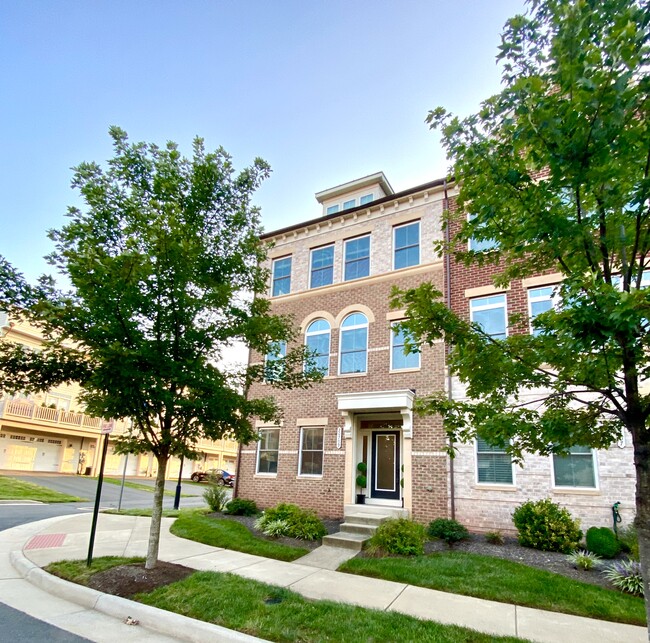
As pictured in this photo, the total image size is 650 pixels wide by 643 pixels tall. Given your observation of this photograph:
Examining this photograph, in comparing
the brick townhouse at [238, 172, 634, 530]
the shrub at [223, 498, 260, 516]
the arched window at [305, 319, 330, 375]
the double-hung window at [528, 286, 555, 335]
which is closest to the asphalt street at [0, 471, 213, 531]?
the shrub at [223, 498, 260, 516]

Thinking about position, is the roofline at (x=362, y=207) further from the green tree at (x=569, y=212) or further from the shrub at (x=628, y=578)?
the shrub at (x=628, y=578)

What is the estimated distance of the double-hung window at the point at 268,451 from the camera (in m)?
14.9

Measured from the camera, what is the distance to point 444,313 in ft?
16.5

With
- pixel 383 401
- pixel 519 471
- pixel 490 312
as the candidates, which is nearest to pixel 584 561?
pixel 519 471

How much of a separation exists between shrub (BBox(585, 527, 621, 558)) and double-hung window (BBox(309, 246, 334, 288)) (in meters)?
10.3

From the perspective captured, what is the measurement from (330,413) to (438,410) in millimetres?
8915

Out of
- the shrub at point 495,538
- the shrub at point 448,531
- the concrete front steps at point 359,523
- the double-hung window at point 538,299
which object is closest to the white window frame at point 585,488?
the shrub at point 495,538

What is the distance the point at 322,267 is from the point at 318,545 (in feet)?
30.7

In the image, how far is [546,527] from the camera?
940cm

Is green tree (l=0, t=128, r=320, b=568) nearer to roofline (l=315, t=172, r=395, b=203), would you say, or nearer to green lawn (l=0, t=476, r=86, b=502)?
roofline (l=315, t=172, r=395, b=203)

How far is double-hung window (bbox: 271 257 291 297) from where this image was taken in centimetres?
1678

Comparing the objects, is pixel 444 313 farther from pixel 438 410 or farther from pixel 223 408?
pixel 223 408

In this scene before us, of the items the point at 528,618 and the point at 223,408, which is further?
the point at 223,408

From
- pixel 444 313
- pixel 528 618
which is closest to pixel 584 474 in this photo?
pixel 528 618
